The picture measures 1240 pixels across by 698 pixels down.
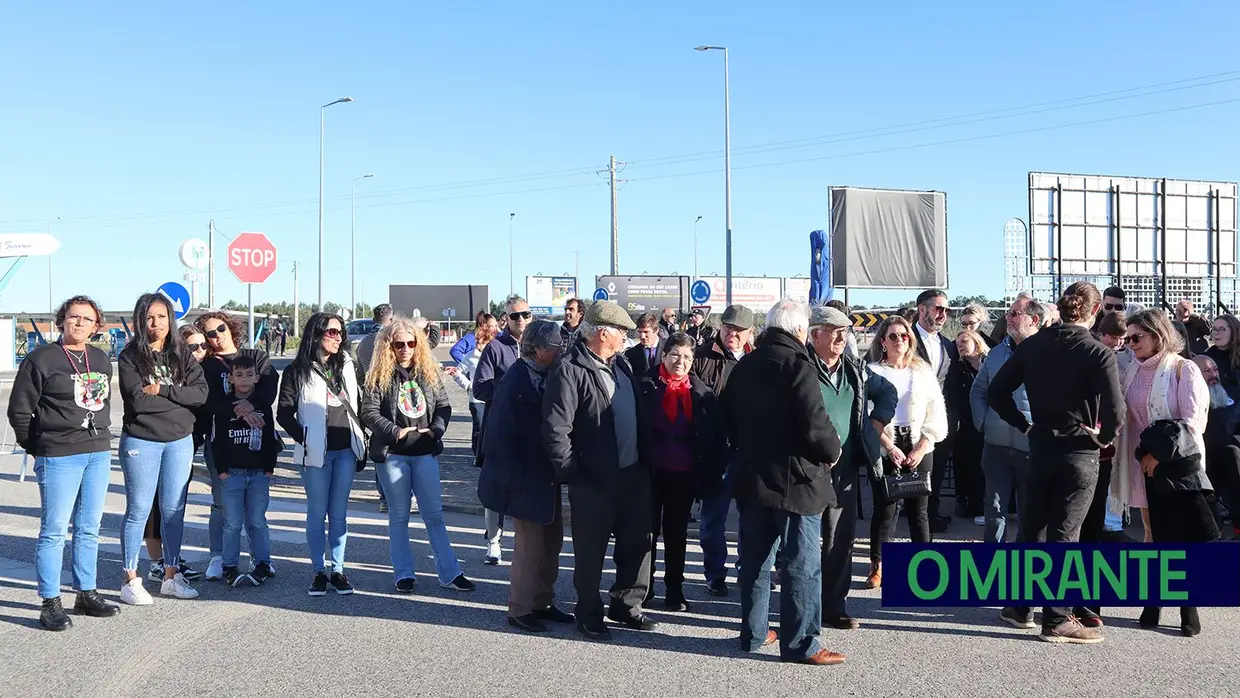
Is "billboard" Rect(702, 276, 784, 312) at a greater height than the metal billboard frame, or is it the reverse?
"billboard" Rect(702, 276, 784, 312)

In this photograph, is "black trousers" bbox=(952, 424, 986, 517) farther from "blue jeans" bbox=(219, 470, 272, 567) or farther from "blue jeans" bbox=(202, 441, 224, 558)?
"blue jeans" bbox=(202, 441, 224, 558)

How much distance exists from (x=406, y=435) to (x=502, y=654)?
1746 millimetres

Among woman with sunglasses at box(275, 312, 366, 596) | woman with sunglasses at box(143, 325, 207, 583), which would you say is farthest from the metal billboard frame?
woman with sunglasses at box(143, 325, 207, 583)

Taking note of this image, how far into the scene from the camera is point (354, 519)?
8930 millimetres

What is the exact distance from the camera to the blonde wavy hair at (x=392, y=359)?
21.3ft

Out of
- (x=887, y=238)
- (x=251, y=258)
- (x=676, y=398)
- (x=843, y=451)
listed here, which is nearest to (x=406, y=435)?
(x=676, y=398)

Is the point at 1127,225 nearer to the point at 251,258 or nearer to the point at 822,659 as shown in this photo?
the point at 251,258

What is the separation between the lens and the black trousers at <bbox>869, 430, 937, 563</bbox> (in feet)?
20.4

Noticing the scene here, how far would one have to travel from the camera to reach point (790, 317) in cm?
512

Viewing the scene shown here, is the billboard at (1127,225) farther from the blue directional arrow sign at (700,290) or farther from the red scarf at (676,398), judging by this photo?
the red scarf at (676,398)

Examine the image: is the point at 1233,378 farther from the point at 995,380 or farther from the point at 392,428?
the point at 392,428

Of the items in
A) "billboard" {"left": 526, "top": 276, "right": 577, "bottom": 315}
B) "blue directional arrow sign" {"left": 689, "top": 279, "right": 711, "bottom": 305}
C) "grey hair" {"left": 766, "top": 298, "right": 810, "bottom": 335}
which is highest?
"billboard" {"left": 526, "top": 276, "right": 577, "bottom": 315}

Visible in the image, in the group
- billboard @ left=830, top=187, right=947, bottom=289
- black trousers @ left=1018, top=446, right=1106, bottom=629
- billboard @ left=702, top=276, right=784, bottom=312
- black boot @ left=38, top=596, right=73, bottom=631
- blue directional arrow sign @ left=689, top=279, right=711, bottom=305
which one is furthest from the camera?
billboard @ left=702, top=276, right=784, bottom=312

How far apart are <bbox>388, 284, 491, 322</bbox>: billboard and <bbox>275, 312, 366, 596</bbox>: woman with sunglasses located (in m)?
66.8
